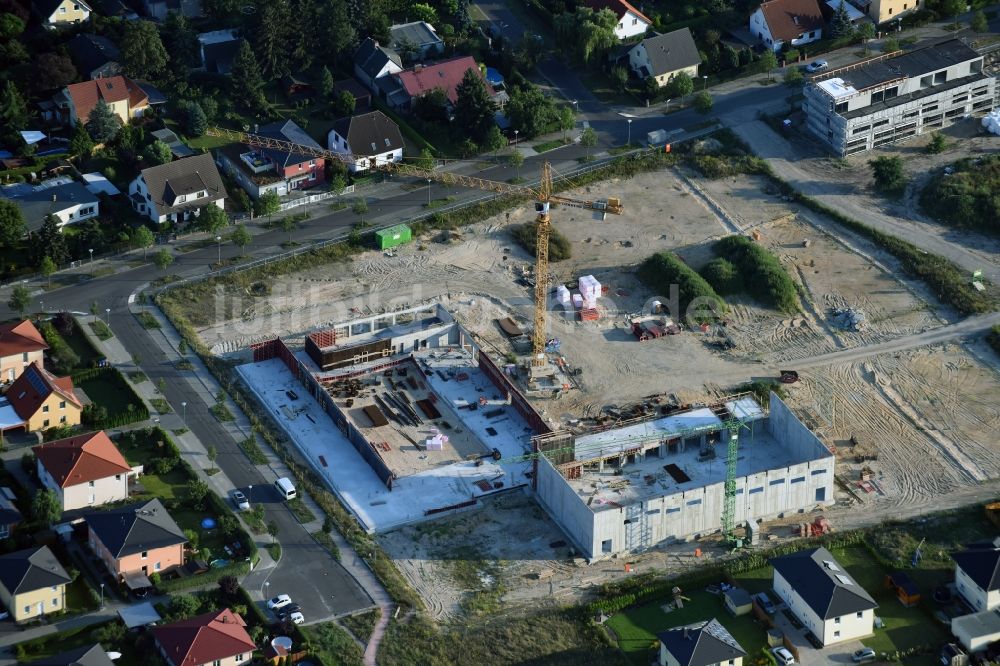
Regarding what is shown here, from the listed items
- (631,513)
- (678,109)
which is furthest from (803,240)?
(631,513)

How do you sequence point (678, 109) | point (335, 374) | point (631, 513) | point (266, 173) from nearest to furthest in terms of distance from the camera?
1. point (631, 513)
2. point (335, 374)
3. point (266, 173)
4. point (678, 109)

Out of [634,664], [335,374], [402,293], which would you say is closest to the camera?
[634,664]

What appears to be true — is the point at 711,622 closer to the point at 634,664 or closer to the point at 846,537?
the point at 634,664

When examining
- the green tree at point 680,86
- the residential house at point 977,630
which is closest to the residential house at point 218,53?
the green tree at point 680,86

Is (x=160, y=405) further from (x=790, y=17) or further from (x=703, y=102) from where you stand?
(x=790, y=17)

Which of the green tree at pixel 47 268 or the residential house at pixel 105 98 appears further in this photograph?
the residential house at pixel 105 98

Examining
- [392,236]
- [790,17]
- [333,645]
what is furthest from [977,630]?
[790,17]

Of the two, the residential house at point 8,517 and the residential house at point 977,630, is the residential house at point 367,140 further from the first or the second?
the residential house at point 977,630
